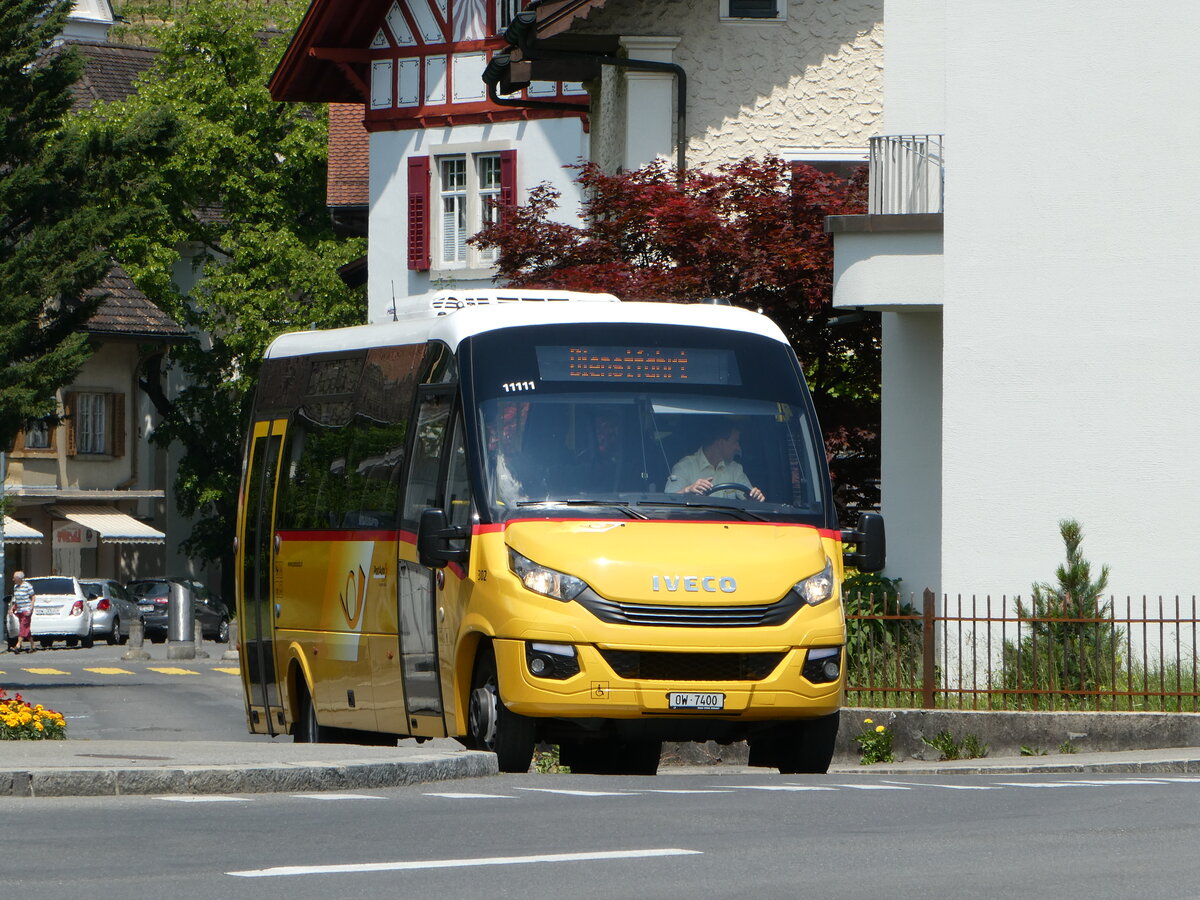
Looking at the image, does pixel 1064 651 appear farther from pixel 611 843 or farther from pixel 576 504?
pixel 611 843

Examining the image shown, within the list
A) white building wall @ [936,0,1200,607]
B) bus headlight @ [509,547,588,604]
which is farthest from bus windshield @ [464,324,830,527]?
white building wall @ [936,0,1200,607]

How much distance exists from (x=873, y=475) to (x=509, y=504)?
1341cm

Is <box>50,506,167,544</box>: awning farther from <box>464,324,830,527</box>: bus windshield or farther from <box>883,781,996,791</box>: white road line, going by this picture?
<box>883,781,996,791</box>: white road line

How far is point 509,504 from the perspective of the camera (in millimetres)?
13719

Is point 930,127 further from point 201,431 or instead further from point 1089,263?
point 201,431

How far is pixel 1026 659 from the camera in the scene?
19.7m

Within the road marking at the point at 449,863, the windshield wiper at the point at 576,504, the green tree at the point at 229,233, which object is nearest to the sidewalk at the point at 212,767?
the windshield wiper at the point at 576,504

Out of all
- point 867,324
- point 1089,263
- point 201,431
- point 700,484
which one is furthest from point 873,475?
point 201,431

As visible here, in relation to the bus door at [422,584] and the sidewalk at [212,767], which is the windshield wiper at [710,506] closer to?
the bus door at [422,584]

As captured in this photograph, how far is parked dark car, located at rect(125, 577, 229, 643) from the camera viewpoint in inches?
2297

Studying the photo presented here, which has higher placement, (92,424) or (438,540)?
(92,424)

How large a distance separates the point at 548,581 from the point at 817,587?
1.54 meters

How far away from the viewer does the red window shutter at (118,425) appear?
67000 mm

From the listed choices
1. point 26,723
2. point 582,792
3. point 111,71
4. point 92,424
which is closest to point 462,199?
point 26,723
